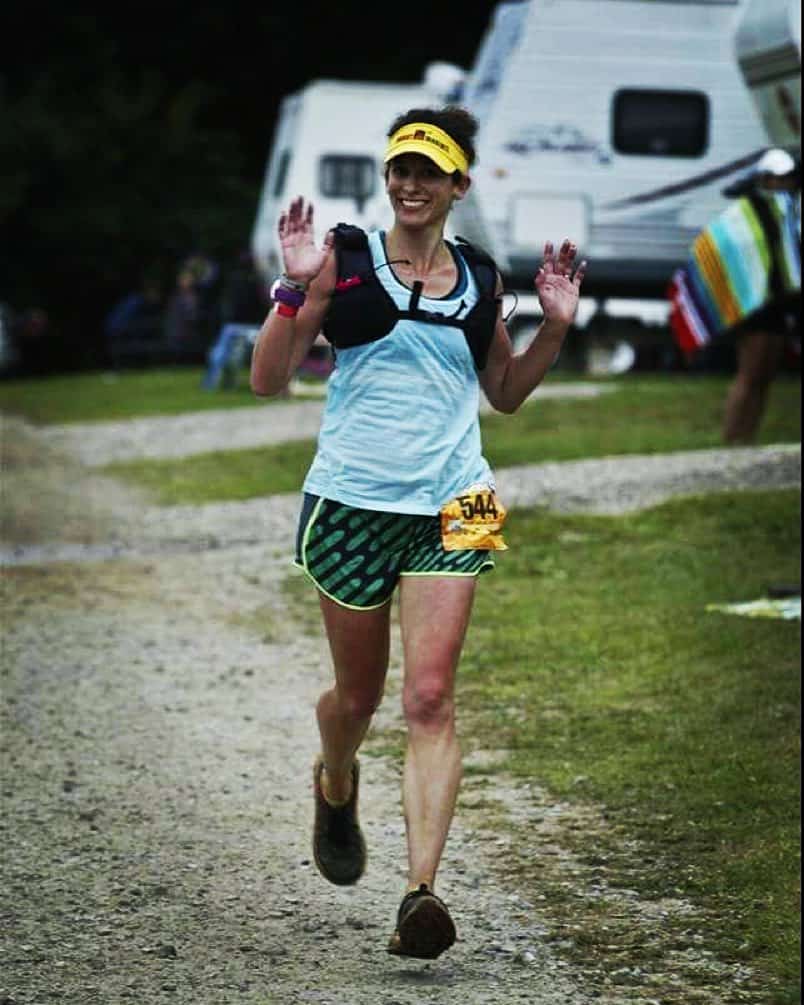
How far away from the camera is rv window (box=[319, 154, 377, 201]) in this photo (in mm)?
30156

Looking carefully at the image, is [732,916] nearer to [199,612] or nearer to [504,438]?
[199,612]

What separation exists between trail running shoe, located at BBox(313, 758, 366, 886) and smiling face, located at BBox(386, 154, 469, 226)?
1346 millimetres

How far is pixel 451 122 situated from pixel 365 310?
0.53 m

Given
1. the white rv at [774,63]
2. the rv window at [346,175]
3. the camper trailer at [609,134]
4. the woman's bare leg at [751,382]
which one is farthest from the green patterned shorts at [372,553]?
the rv window at [346,175]

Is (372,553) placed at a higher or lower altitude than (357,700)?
higher

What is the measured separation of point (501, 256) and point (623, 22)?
8.88 feet

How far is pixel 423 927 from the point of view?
536cm

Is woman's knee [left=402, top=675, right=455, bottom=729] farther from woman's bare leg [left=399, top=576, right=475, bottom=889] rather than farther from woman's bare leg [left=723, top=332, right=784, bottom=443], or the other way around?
woman's bare leg [left=723, top=332, right=784, bottom=443]

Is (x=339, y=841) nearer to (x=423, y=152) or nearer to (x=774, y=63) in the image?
(x=423, y=152)

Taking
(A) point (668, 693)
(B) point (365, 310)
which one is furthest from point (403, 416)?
(A) point (668, 693)

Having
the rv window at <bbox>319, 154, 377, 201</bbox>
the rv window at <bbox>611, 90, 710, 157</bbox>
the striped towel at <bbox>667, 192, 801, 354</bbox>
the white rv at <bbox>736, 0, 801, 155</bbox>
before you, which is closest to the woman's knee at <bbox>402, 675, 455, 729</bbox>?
the white rv at <bbox>736, 0, 801, 155</bbox>

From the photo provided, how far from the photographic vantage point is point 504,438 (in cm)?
1784

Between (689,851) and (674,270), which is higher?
(689,851)

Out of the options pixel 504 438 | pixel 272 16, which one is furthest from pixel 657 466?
pixel 272 16
